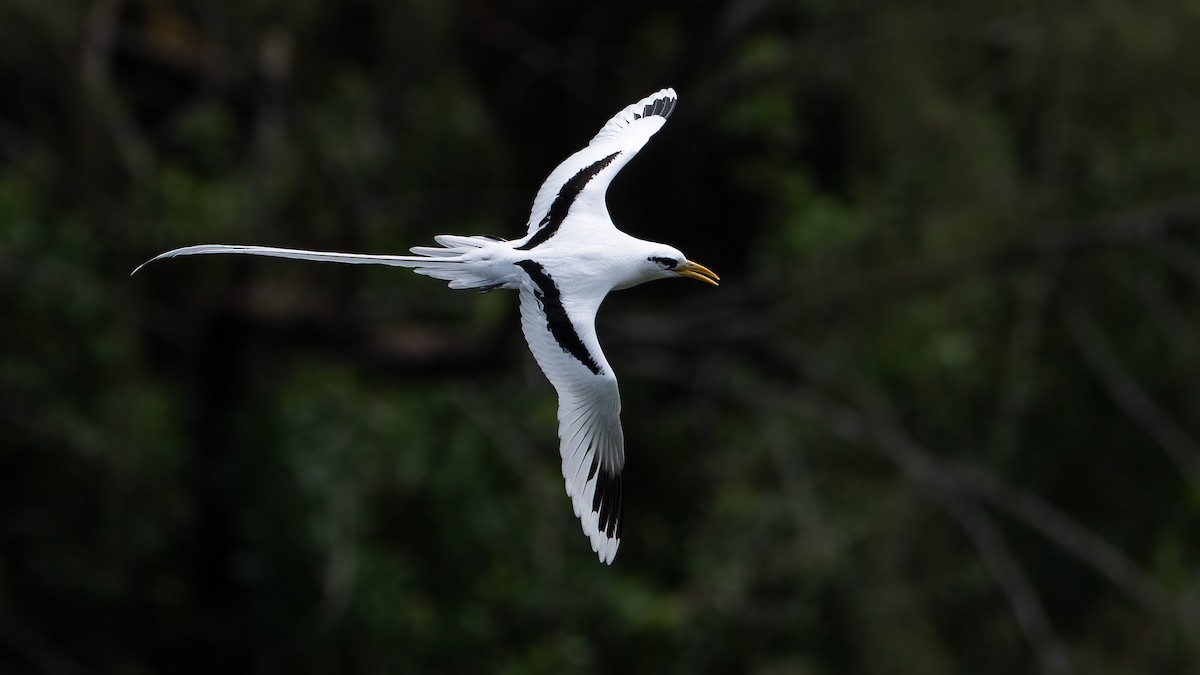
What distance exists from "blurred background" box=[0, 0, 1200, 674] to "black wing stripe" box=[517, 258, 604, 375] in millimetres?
5685

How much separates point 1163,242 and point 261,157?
608 cm

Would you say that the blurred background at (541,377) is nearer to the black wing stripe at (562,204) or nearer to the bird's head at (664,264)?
the black wing stripe at (562,204)

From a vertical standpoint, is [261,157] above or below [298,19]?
below

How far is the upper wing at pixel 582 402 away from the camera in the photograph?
6352 mm

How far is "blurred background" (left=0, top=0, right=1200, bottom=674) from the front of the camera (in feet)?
40.7

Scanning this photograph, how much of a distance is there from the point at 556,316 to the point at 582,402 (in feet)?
1.29

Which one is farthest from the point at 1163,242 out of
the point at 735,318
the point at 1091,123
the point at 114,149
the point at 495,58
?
the point at 114,149

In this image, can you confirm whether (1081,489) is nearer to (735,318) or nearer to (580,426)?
(735,318)

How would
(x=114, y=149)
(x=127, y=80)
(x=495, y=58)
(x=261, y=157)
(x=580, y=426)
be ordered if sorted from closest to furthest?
(x=580, y=426), (x=114, y=149), (x=261, y=157), (x=127, y=80), (x=495, y=58)

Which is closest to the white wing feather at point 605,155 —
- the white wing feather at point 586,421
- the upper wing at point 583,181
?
the upper wing at point 583,181

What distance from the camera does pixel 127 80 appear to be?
13992 mm

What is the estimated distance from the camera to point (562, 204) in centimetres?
674

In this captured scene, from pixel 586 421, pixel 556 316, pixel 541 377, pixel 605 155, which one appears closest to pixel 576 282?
pixel 556 316

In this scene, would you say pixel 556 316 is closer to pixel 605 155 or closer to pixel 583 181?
pixel 583 181
